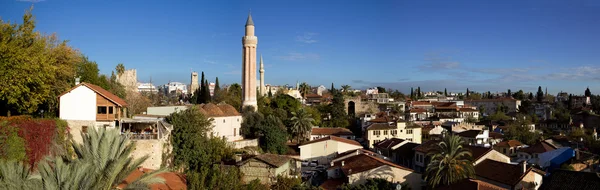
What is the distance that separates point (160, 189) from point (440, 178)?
47.0 ft

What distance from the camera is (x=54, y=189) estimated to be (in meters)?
9.55

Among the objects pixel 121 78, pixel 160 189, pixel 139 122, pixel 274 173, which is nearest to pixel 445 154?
pixel 274 173

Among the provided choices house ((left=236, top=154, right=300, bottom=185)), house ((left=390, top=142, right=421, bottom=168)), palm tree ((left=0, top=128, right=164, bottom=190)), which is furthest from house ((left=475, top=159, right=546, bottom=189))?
palm tree ((left=0, top=128, right=164, bottom=190))

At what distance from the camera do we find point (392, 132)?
44375 mm

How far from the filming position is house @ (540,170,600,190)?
20.5 meters

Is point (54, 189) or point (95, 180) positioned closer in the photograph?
point (54, 189)

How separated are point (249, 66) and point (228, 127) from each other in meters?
16.2

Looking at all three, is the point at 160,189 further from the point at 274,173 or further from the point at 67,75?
the point at 67,75

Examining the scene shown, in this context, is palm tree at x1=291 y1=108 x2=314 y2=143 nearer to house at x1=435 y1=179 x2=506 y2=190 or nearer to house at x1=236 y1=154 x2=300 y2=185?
house at x1=236 y1=154 x2=300 y2=185

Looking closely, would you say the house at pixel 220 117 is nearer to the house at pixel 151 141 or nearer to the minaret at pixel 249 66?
the house at pixel 151 141

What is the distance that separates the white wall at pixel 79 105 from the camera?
826 inches

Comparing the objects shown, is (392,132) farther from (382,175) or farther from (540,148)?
(382,175)

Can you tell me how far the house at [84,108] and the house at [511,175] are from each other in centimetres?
2087

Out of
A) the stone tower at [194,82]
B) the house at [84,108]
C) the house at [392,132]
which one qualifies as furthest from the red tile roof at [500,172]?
the stone tower at [194,82]
